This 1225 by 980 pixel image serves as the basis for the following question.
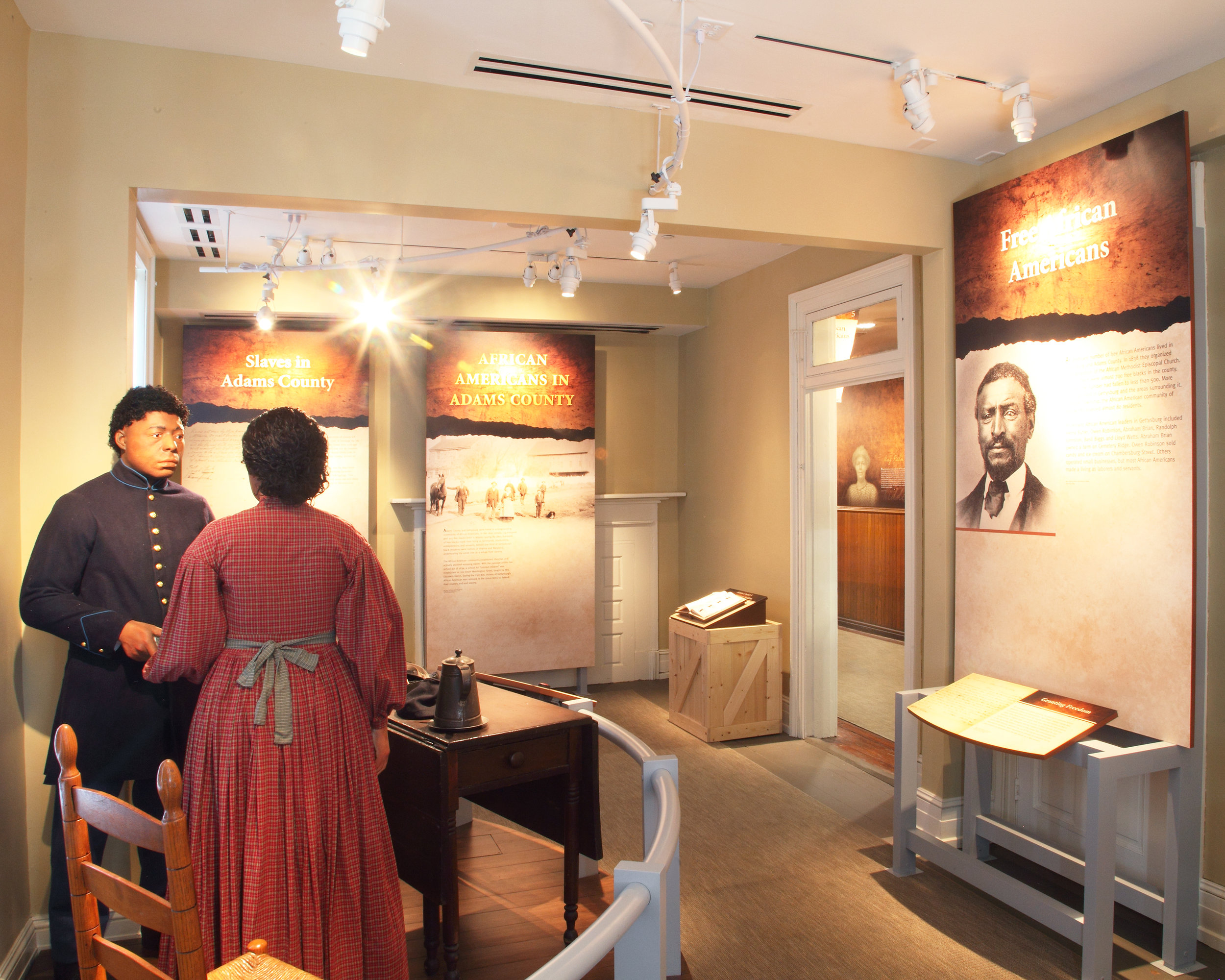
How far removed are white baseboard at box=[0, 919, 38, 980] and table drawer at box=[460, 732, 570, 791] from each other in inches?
54.9

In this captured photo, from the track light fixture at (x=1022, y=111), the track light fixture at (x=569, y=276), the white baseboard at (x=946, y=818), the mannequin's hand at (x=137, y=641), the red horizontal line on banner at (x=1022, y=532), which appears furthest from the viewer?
the track light fixture at (x=569, y=276)

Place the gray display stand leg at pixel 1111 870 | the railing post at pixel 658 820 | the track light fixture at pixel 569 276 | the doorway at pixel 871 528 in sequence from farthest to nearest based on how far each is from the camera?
the doorway at pixel 871 528, the track light fixture at pixel 569 276, the gray display stand leg at pixel 1111 870, the railing post at pixel 658 820

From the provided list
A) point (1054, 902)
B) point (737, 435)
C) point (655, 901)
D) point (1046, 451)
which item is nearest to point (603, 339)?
point (737, 435)

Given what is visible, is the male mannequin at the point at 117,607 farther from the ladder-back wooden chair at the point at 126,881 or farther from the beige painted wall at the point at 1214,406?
the beige painted wall at the point at 1214,406

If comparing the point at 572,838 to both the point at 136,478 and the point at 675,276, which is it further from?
the point at 675,276

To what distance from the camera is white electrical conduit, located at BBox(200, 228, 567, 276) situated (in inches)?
177

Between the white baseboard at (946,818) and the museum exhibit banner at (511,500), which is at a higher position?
the museum exhibit banner at (511,500)

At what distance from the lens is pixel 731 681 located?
5148 millimetres

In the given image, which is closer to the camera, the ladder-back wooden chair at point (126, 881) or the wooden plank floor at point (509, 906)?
the ladder-back wooden chair at point (126, 881)

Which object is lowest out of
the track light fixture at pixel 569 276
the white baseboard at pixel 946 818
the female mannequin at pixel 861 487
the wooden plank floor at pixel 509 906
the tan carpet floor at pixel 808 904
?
the tan carpet floor at pixel 808 904

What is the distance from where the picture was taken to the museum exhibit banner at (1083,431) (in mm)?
2775

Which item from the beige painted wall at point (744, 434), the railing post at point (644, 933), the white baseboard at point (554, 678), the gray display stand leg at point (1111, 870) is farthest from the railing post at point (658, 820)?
the white baseboard at point (554, 678)

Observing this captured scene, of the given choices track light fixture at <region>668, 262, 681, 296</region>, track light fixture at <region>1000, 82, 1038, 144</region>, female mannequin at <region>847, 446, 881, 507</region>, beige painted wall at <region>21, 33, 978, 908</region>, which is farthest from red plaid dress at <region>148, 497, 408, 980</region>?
female mannequin at <region>847, 446, 881, 507</region>

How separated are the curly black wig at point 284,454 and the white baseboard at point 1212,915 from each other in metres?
3.19
